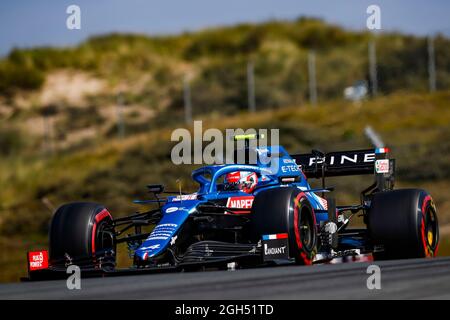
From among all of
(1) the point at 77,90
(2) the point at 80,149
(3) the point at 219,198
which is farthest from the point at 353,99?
(3) the point at 219,198

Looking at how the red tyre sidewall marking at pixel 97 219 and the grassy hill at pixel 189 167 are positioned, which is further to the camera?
the grassy hill at pixel 189 167

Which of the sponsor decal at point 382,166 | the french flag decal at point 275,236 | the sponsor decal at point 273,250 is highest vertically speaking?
the sponsor decal at point 382,166

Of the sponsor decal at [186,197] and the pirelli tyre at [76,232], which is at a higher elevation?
the sponsor decal at [186,197]

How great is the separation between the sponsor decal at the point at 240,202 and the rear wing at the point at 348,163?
190 cm

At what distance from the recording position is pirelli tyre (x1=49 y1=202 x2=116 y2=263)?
1145cm

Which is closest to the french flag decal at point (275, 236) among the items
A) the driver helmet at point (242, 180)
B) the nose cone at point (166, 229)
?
the nose cone at point (166, 229)

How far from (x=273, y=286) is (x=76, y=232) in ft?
16.0

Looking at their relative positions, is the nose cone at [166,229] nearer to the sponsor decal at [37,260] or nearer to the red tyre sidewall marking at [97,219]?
the red tyre sidewall marking at [97,219]

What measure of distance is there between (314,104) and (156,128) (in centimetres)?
815

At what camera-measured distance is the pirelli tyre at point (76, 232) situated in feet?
37.6

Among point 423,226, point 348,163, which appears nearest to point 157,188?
point 348,163

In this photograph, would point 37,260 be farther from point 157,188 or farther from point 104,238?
point 157,188

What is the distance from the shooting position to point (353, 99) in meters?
33.3

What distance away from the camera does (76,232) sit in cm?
1148
